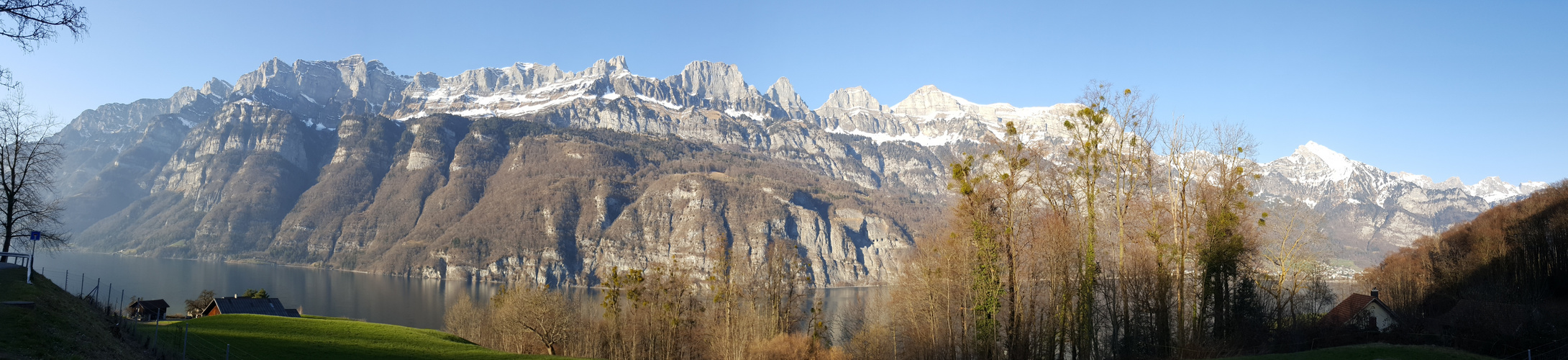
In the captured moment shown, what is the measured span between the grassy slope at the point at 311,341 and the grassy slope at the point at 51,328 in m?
3.92

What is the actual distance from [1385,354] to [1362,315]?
25031 mm

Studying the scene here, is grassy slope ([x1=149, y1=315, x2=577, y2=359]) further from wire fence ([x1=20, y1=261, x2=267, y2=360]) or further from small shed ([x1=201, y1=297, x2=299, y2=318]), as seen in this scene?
small shed ([x1=201, y1=297, x2=299, y2=318])

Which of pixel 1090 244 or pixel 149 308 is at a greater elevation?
pixel 1090 244

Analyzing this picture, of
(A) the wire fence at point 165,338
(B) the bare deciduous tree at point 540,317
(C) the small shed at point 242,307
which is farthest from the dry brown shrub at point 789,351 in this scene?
(C) the small shed at point 242,307

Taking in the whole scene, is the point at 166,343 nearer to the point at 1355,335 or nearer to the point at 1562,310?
the point at 1355,335

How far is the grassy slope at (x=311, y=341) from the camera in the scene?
25.8m

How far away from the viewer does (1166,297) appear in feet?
81.5

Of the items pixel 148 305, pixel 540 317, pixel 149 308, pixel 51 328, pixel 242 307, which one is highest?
pixel 51 328

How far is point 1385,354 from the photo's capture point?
21219 millimetres

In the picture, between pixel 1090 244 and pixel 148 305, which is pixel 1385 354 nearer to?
pixel 1090 244

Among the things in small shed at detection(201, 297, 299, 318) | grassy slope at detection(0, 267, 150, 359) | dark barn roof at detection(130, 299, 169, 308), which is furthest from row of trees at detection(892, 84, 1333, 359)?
dark barn roof at detection(130, 299, 169, 308)

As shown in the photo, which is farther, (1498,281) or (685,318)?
(685,318)

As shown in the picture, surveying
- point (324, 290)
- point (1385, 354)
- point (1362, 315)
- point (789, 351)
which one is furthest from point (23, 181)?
point (324, 290)

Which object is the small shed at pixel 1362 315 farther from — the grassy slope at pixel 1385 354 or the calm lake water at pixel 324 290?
the calm lake water at pixel 324 290
